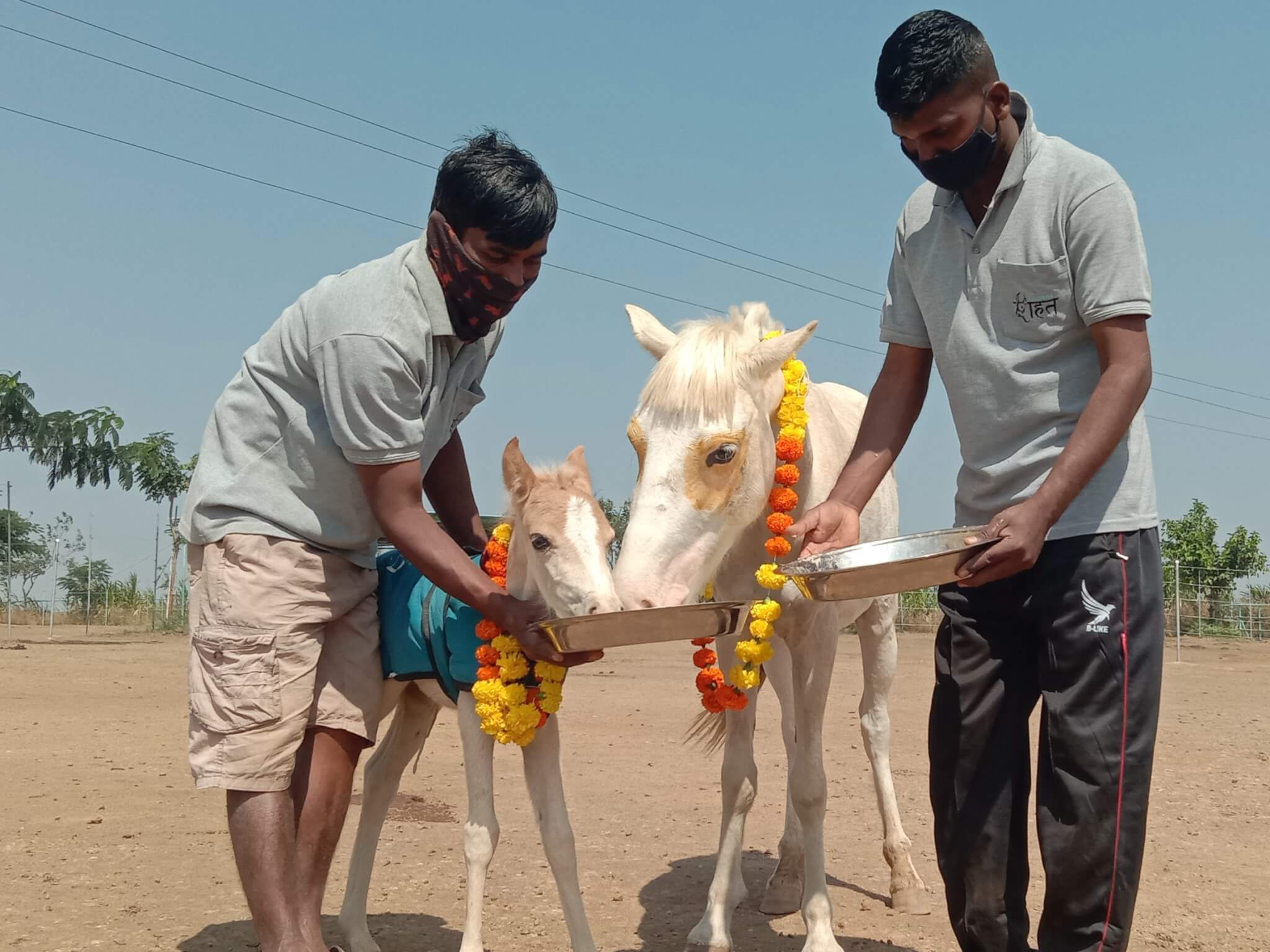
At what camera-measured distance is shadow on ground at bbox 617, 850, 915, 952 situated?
15.5ft

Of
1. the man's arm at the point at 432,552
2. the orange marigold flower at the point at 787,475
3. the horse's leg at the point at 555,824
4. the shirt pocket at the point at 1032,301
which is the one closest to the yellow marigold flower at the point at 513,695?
the horse's leg at the point at 555,824

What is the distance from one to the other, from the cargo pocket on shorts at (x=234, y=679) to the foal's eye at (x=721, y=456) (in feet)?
4.85

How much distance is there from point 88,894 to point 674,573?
10.4ft

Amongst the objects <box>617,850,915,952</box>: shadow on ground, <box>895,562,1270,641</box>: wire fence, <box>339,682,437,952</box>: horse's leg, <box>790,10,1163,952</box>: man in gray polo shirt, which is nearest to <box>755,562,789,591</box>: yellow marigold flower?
<box>790,10,1163,952</box>: man in gray polo shirt

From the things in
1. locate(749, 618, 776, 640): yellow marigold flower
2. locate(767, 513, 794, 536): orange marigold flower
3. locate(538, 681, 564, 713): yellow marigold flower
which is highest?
locate(767, 513, 794, 536): orange marigold flower

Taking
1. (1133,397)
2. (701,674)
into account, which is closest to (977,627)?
(1133,397)

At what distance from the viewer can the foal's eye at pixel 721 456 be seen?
3906mm

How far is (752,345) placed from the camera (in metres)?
4.24

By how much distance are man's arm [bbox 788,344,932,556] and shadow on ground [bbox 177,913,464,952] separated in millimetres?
2306

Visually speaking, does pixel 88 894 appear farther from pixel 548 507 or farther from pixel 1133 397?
pixel 1133 397

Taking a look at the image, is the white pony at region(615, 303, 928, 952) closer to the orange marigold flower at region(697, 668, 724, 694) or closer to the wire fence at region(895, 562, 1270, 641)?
the orange marigold flower at region(697, 668, 724, 694)

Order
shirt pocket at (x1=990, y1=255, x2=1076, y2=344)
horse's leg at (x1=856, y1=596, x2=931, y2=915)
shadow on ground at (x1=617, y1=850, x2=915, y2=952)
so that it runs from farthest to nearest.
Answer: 1. horse's leg at (x1=856, y1=596, x2=931, y2=915)
2. shadow on ground at (x1=617, y1=850, x2=915, y2=952)
3. shirt pocket at (x1=990, y1=255, x2=1076, y2=344)

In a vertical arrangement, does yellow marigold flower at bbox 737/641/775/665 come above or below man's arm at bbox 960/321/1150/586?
below

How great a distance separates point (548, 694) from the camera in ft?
12.7
